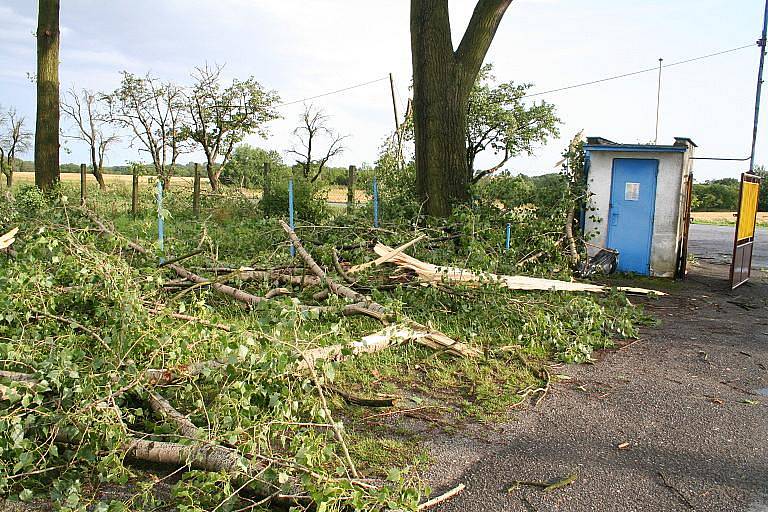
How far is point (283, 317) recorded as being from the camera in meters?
4.48

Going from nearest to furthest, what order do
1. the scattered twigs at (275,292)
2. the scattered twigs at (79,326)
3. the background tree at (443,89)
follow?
the scattered twigs at (79,326)
the scattered twigs at (275,292)
the background tree at (443,89)

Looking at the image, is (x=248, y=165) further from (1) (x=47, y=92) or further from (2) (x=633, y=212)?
(2) (x=633, y=212)

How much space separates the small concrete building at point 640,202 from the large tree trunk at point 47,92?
1294 centimetres

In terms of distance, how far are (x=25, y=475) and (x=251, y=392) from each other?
1288 millimetres

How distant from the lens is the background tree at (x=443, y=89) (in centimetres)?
1177

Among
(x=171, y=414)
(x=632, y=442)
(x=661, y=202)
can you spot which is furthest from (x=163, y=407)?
(x=661, y=202)

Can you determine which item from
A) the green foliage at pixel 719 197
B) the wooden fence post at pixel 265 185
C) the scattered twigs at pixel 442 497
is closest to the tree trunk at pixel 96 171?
the wooden fence post at pixel 265 185

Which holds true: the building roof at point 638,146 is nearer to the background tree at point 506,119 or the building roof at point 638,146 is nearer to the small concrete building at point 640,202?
the small concrete building at point 640,202

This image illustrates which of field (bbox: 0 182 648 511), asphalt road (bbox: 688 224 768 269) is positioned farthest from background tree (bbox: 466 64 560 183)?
field (bbox: 0 182 648 511)

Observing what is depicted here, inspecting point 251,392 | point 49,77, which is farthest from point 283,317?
point 49,77

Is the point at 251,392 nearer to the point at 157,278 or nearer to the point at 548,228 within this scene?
the point at 157,278

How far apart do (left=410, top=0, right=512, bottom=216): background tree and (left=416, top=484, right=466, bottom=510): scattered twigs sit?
8.62 metres

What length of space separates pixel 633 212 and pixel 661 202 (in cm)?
54

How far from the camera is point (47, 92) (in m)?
16.4
